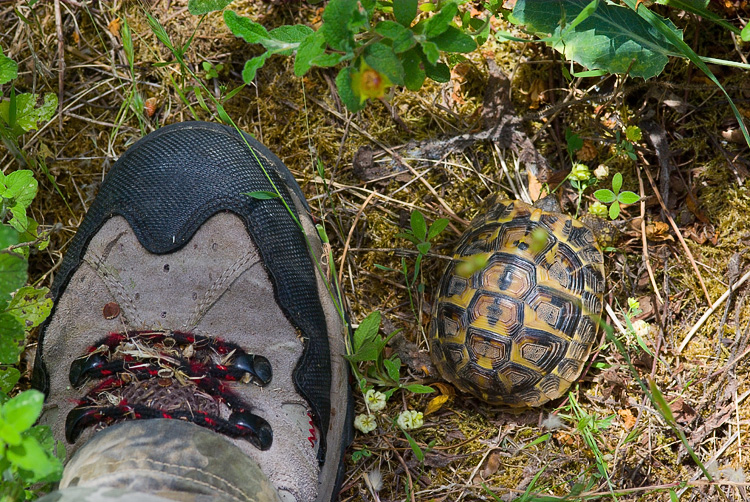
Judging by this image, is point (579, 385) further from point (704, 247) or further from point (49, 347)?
point (49, 347)

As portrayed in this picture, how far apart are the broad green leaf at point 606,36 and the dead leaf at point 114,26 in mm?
1615

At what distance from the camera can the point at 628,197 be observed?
2279mm

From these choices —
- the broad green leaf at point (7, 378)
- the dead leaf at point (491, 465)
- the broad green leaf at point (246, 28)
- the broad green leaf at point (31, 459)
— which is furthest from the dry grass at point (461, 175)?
the broad green leaf at point (31, 459)

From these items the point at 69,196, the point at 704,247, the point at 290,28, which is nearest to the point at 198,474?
the point at 290,28

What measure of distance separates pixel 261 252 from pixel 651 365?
63.0 inches

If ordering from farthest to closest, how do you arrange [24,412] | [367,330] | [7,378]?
[367,330] → [7,378] → [24,412]

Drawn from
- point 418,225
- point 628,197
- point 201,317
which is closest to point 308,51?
point 418,225

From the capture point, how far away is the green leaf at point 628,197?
7.47ft

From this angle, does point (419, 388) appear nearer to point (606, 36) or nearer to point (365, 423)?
point (365, 423)

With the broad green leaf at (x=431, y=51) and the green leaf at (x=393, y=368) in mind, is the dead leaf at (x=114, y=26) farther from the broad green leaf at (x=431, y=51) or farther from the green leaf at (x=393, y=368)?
the green leaf at (x=393, y=368)

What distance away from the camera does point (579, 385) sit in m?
2.39

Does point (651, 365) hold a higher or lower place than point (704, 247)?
lower

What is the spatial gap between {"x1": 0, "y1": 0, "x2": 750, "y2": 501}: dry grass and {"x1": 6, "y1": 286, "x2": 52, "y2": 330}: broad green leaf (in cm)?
44

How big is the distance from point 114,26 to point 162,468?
1.84 m
